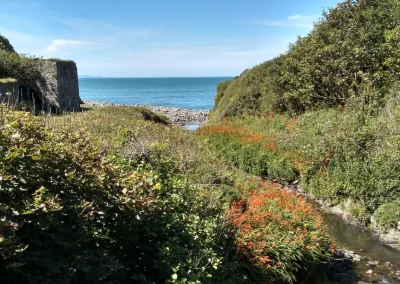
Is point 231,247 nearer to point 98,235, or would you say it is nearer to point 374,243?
point 98,235

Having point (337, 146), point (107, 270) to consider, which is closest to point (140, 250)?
point (107, 270)

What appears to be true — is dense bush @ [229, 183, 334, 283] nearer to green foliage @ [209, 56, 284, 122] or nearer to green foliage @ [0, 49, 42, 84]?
green foliage @ [209, 56, 284, 122]

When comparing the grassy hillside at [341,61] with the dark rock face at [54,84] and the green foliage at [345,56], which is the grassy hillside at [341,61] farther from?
the dark rock face at [54,84]

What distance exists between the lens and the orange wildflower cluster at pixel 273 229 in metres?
6.36

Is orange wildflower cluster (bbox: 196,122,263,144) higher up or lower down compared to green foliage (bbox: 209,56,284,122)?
lower down

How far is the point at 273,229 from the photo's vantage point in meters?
7.16

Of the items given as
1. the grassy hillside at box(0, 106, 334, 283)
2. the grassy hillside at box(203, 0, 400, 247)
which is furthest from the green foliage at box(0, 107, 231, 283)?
the grassy hillside at box(203, 0, 400, 247)

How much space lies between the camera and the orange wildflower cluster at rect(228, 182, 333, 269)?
6.36m

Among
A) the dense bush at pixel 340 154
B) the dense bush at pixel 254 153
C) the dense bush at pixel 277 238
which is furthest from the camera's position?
the dense bush at pixel 254 153

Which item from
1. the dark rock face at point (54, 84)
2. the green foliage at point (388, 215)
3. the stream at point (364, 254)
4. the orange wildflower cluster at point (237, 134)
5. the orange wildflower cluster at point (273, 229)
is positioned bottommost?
the stream at point (364, 254)

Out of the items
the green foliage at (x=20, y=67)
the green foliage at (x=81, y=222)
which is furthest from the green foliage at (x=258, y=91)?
the green foliage at (x=81, y=222)

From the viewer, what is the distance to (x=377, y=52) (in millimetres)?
16203

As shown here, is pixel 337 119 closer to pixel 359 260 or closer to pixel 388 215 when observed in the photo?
pixel 388 215

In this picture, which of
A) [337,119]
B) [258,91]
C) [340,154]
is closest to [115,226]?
[340,154]
